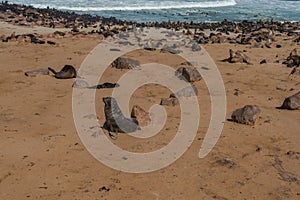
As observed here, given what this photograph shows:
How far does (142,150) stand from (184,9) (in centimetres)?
2557

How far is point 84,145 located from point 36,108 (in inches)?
58.7

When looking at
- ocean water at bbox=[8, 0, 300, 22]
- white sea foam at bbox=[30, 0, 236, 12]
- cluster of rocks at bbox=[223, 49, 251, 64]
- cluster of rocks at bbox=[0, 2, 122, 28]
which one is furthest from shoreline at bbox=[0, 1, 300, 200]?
white sea foam at bbox=[30, 0, 236, 12]

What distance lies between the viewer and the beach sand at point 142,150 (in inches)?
149

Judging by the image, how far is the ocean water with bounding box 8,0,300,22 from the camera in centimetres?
2448

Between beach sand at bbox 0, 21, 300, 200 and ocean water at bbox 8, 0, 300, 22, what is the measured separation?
16.2 meters

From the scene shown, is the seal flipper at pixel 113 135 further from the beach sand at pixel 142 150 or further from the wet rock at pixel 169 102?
the wet rock at pixel 169 102

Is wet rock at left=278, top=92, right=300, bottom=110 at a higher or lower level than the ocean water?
lower

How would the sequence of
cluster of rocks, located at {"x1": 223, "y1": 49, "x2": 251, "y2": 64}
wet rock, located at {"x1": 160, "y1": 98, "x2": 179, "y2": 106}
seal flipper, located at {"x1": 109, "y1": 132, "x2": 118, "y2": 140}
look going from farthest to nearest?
cluster of rocks, located at {"x1": 223, "y1": 49, "x2": 251, "y2": 64} < wet rock, located at {"x1": 160, "y1": 98, "x2": 179, "y2": 106} < seal flipper, located at {"x1": 109, "y1": 132, "x2": 118, "y2": 140}

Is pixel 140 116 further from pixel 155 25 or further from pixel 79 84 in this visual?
pixel 155 25

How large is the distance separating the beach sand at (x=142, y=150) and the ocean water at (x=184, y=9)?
53.0 ft

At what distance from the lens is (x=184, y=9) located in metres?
29.0

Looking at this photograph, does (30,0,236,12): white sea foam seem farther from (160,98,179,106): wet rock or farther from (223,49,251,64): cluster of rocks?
(160,98,179,106): wet rock

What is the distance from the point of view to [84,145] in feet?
15.3

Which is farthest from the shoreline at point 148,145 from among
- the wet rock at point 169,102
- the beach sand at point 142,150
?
the wet rock at point 169,102
